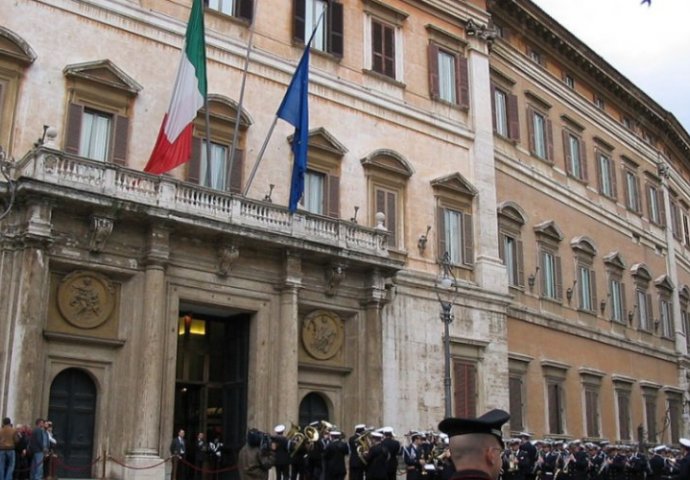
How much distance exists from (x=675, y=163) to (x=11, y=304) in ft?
118

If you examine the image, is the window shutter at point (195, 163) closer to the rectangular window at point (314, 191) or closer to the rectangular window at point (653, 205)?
the rectangular window at point (314, 191)

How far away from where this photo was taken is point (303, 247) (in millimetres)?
20016

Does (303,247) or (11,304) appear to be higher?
(303,247)

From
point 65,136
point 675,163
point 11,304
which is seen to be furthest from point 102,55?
point 675,163

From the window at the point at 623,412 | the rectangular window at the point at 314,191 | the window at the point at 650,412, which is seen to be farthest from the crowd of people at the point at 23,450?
the window at the point at 650,412

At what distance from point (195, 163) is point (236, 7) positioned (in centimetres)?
430

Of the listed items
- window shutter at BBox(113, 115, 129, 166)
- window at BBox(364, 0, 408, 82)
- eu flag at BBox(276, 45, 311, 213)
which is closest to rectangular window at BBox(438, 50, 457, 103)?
window at BBox(364, 0, 408, 82)

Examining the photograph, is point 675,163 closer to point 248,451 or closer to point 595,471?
point 595,471

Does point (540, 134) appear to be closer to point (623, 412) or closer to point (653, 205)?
point (623, 412)

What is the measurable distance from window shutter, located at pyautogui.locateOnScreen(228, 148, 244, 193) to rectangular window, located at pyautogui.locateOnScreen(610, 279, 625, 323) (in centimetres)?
1803

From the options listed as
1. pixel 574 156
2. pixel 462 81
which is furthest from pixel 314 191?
pixel 574 156

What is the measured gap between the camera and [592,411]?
30547 millimetres

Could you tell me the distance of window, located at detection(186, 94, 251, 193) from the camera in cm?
2023

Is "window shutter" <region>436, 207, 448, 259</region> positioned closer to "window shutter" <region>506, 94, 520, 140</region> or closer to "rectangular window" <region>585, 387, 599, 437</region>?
"window shutter" <region>506, 94, 520, 140</region>
